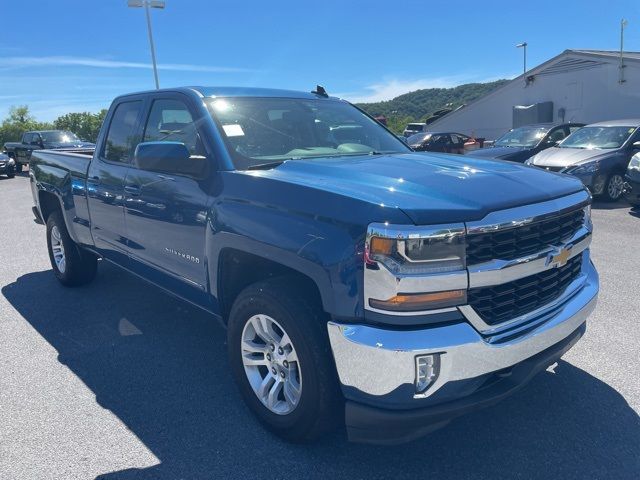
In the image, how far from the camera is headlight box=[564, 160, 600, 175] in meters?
10.3

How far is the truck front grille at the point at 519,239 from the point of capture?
2359 millimetres

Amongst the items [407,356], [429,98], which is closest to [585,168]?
[407,356]

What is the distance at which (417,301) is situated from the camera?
7.52 ft

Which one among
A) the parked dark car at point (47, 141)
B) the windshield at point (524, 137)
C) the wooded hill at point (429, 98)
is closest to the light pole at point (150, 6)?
the parked dark car at point (47, 141)

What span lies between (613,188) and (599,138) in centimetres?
146

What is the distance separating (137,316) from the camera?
4.88 metres

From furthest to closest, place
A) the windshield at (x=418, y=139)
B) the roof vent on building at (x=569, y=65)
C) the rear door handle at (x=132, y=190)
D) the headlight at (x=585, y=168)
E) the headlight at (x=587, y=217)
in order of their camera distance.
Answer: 1. the roof vent on building at (x=569, y=65)
2. the windshield at (x=418, y=139)
3. the headlight at (x=585, y=168)
4. the rear door handle at (x=132, y=190)
5. the headlight at (x=587, y=217)

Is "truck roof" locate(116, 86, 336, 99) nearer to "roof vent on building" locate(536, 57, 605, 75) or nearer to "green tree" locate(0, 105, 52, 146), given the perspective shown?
"roof vent on building" locate(536, 57, 605, 75)

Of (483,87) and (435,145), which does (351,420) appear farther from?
(483,87)

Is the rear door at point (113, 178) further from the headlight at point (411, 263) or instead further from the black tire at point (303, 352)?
the headlight at point (411, 263)

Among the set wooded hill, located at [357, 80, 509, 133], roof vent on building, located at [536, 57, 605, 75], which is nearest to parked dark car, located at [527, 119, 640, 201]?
roof vent on building, located at [536, 57, 605, 75]

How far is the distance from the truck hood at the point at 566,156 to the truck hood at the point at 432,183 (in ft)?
26.8

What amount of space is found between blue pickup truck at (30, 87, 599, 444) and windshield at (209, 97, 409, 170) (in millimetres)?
16

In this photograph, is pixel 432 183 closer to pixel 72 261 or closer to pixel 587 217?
pixel 587 217
